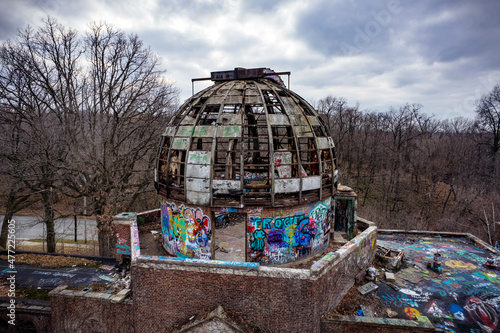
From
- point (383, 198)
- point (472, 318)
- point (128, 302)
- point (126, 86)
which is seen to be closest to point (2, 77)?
point (126, 86)

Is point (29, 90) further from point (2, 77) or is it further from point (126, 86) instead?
point (126, 86)

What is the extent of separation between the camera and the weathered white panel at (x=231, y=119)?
13.0 meters

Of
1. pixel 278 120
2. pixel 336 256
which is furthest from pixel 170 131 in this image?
pixel 336 256

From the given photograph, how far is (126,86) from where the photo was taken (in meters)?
23.1

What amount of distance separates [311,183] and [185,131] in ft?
22.2

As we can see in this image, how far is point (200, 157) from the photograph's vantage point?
12.7 meters

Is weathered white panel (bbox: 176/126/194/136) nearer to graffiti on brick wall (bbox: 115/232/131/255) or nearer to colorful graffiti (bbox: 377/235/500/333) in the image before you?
graffiti on brick wall (bbox: 115/232/131/255)

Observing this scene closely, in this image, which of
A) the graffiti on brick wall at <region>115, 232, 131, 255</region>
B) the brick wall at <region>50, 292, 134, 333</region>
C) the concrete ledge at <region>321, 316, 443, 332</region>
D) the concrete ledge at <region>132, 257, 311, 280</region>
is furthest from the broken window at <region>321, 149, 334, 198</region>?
the graffiti on brick wall at <region>115, 232, 131, 255</region>

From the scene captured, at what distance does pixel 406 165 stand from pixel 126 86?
38748 millimetres

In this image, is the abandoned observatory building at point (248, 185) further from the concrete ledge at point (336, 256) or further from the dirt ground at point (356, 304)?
the dirt ground at point (356, 304)

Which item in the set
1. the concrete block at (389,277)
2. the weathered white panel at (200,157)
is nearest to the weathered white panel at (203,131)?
the weathered white panel at (200,157)

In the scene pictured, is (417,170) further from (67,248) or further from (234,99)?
(67,248)

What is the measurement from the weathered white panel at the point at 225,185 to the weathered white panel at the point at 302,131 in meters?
3.82

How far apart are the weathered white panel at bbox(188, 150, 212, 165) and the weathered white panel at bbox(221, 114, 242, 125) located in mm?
1742
